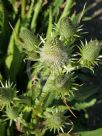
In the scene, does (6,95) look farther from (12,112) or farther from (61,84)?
(61,84)

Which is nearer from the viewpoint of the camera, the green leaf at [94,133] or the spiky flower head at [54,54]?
the spiky flower head at [54,54]

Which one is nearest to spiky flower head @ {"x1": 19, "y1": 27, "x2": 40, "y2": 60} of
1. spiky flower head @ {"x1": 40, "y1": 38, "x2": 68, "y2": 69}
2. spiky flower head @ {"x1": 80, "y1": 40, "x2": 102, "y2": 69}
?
spiky flower head @ {"x1": 40, "y1": 38, "x2": 68, "y2": 69}

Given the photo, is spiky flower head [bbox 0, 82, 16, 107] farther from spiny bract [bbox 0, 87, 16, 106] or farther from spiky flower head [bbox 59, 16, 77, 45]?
spiky flower head [bbox 59, 16, 77, 45]

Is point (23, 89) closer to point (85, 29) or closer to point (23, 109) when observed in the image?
point (23, 109)

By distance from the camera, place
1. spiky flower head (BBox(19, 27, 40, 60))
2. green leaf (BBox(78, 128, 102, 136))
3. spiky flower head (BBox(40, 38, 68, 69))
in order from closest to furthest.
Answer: spiky flower head (BBox(40, 38, 68, 69)) → spiky flower head (BBox(19, 27, 40, 60)) → green leaf (BBox(78, 128, 102, 136))

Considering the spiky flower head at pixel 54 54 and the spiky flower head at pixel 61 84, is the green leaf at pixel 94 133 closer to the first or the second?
the spiky flower head at pixel 61 84

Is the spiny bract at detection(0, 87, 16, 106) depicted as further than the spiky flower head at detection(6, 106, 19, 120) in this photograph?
No

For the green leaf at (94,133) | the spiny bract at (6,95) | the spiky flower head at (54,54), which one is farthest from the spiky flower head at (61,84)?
the green leaf at (94,133)
